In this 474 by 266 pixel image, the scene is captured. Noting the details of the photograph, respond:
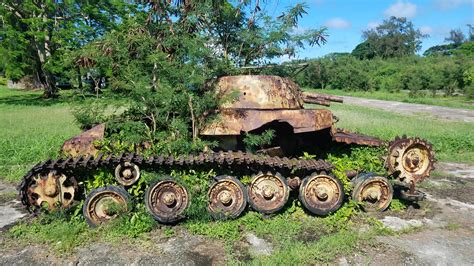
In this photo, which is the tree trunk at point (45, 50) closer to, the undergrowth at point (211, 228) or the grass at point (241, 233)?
the undergrowth at point (211, 228)

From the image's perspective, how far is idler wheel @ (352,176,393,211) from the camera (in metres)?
6.59

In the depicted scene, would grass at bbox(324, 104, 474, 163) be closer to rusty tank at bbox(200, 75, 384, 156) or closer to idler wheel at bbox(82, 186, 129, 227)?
rusty tank at bbox(200, 75, 384, 156)

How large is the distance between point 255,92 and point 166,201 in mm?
2274

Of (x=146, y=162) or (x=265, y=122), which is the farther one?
(x=265, y=122)

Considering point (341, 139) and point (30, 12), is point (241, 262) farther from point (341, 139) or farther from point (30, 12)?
point (30, 12)

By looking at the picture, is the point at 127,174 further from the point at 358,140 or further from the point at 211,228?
the point at 358,140

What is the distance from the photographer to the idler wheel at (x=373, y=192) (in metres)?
6.59

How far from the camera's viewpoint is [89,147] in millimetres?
6156

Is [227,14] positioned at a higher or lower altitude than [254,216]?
higher

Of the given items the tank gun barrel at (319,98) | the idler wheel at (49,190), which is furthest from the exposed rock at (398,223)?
the idler wheel at (49,190)

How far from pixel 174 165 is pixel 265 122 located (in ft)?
5.02

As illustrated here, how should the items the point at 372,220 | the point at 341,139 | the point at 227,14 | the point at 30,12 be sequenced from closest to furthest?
the point at 372,220 → the point at 341,139 → the point at 227,14 → the point at 30,12

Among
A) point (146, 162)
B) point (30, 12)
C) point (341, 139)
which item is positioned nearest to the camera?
point (146, 162)

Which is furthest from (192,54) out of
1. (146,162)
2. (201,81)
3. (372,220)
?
(372,220)
